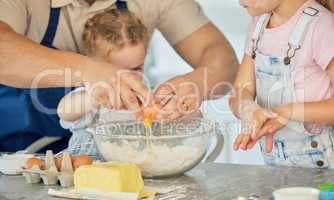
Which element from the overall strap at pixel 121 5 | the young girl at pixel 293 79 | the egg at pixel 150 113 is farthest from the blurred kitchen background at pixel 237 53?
the egg at pixel 150 113

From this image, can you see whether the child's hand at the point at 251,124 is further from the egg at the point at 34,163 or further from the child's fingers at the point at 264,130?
the egg at the point at 34,163

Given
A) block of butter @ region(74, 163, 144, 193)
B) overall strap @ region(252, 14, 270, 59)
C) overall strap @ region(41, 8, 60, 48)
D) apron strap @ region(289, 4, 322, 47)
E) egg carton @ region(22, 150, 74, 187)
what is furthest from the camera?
overall strap @ region(41, 8, 60, 48)

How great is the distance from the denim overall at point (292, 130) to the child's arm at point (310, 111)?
0.10 metres

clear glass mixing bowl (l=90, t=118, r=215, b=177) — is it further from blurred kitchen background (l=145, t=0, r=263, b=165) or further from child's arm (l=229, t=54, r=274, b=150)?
blurred kitchen background (l=145, t=0, r=263, b=165)

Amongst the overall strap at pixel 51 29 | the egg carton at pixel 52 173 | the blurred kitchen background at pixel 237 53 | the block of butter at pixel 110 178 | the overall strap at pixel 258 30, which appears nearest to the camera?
the block of butter at pixel 110 178

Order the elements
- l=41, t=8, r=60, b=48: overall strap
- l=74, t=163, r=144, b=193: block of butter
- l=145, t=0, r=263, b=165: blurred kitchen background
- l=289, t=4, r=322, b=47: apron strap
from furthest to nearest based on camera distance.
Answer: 1. l=145, t=0, r=263, b=165: blurred kitchen background
2. l=41, t=8, r=60, b=48: overall strap
3. l=289, t=4, r=322, b=47: apron strap
4. l=74, t=163, r=144, b=193: block of butter

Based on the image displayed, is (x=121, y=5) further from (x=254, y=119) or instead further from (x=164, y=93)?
(x=254, y=119)

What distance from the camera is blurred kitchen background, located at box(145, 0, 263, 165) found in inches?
111

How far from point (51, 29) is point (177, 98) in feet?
1.55

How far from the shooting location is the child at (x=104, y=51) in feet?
6.27

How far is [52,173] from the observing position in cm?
149

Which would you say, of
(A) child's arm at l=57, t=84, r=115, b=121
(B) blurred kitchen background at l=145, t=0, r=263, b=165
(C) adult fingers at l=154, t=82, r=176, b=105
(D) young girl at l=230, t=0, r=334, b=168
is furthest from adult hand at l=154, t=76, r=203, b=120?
(B) blurred kitchen background at l=145, t=0, r=263, b=165

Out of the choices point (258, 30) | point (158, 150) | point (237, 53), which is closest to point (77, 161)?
point (158, 150)

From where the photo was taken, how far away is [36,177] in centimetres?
151
